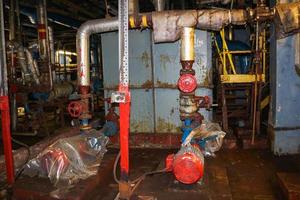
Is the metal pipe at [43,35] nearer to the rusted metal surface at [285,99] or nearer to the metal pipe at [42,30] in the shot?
the metal pipe at [42,30]

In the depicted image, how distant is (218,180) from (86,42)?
3.26 m

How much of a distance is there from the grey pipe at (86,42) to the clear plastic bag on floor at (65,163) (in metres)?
1.21

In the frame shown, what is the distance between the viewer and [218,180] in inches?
156

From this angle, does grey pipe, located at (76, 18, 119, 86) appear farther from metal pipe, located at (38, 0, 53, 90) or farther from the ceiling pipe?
metal pipe, located at (38, 0, 53, 90)

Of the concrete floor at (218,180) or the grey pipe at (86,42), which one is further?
the grey pipe at (86,42)

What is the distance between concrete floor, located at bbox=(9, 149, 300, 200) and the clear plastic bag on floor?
145mm

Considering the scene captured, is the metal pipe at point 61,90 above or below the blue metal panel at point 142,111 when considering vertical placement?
above

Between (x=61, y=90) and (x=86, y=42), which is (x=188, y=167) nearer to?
(x=86, y=42)

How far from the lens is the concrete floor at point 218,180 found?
343 centimetres

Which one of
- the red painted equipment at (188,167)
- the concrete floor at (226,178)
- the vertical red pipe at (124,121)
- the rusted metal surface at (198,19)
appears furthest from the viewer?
the rusted metal surface at (198,19)

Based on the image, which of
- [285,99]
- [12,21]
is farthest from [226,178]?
[12,21]

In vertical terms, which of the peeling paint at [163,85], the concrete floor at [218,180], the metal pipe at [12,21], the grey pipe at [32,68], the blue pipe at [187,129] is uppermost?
the metal pipe at [12,21]

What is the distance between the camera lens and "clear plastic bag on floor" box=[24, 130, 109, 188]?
366 centimetres

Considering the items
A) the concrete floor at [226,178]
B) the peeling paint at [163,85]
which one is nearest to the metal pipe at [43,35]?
the peeling paint at [163,85]
